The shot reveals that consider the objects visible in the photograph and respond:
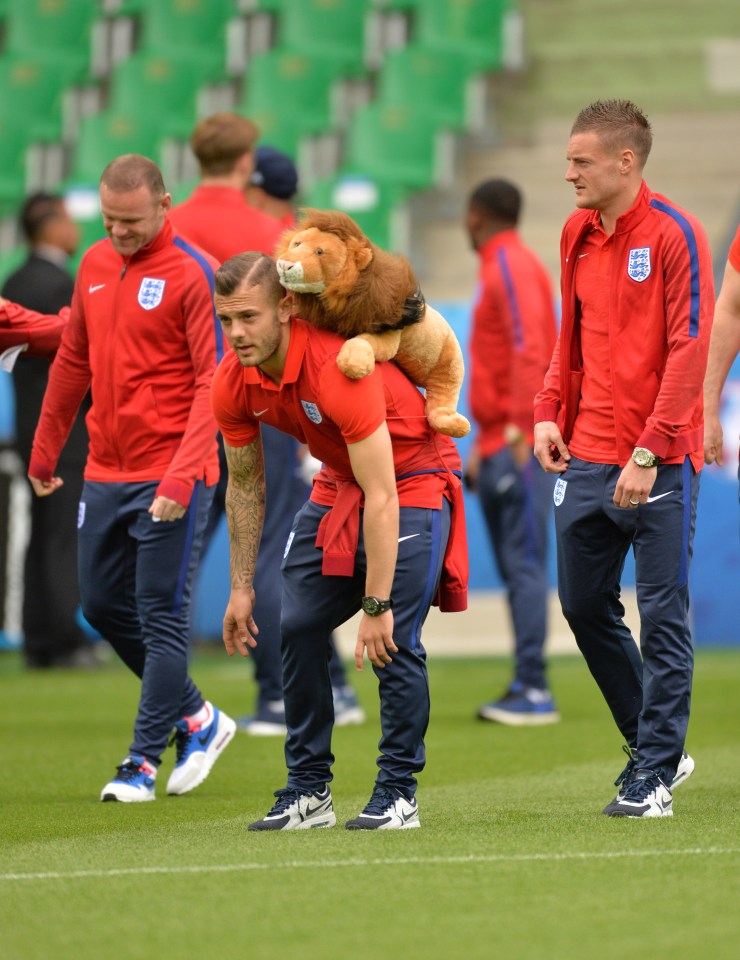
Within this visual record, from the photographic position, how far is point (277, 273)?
435cm

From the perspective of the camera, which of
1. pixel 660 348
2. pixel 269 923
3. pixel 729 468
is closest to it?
pixel 269 923

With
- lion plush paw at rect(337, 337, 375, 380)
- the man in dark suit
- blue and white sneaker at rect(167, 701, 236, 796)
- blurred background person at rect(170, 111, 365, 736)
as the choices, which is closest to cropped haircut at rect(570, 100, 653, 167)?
lion plush paw at rect(337, 337, 375, 380)

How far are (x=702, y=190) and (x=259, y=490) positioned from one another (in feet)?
34.6

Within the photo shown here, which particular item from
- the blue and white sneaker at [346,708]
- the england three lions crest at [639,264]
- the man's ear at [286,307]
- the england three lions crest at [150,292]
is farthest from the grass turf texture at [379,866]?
the england three lions crest at [150,292]

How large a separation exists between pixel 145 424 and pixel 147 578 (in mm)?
495

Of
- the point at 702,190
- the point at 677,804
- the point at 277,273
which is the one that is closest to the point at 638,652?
the point at 677,804

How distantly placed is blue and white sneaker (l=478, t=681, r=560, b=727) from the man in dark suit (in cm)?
311

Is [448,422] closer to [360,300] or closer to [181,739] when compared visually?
[360,300]

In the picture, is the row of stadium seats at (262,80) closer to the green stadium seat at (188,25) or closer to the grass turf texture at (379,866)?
the green stadium seat at (188,25)

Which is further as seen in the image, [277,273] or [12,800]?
[12,800]

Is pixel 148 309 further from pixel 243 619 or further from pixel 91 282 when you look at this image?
pixel 243 619

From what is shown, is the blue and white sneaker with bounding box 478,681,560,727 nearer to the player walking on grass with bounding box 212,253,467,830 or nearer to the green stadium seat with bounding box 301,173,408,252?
the player walking on grass with bounding box 212,253,467,830

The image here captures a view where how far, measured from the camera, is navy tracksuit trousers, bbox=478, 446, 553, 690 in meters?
7.60

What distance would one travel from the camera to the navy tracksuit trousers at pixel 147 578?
17.9ft
